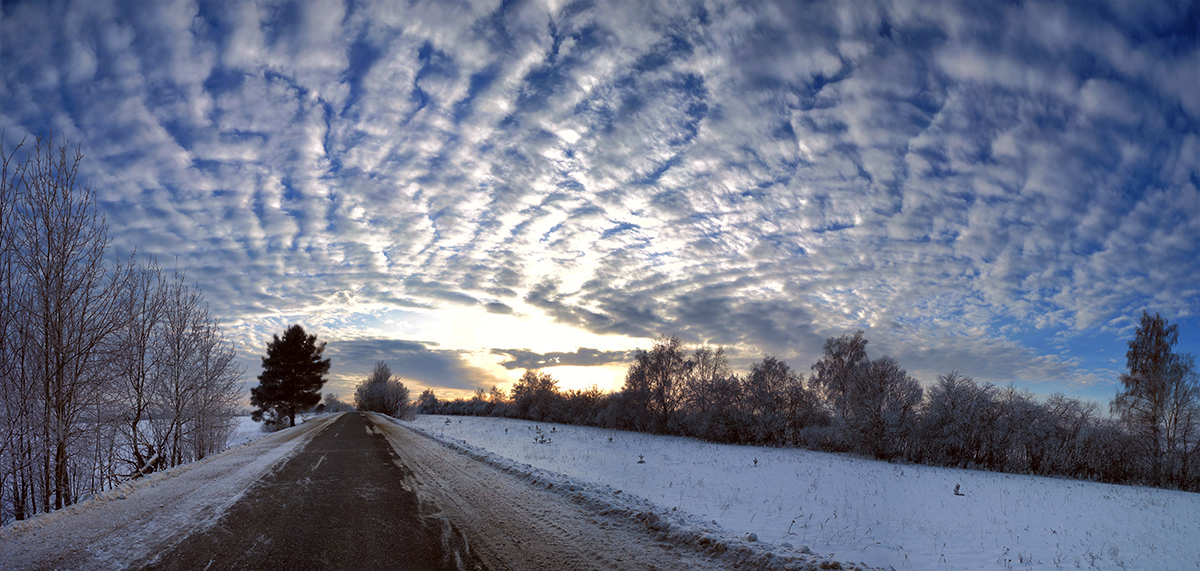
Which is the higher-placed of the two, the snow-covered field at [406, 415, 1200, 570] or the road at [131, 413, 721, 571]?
the road at [131, 413, 721, 571]

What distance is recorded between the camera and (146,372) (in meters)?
17.0

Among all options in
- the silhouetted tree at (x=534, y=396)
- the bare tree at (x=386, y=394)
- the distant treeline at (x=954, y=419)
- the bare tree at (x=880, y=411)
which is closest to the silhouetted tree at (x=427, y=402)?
the bare tree at (x=386, y=394)

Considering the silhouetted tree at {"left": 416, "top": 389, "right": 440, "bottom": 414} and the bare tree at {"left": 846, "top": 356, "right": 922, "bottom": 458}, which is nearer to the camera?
the bare tree at {"left": 846, "top": 356, "right": 922, "bottom": 458}

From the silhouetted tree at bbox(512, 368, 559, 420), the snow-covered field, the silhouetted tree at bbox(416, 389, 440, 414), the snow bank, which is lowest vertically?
the silhouetted tree at bbox(416, 389, 440, 414)

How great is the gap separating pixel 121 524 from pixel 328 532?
340 cm

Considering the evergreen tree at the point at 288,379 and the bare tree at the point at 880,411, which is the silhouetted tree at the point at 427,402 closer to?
the evergreen tree at the point at 288,379

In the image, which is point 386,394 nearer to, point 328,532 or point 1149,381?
point 328,532

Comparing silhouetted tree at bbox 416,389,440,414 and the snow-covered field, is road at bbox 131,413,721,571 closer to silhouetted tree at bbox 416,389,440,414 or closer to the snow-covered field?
the snow-covered field

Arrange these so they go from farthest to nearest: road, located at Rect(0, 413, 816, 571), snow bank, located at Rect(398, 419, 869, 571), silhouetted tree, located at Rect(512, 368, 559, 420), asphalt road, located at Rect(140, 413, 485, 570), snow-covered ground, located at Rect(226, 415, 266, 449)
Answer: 1. silhouetted tree, located at Rect(512, 368, 559, 420)
2. snow-covered ground, located at Rect(226, 415, 266, 449)
3. snow bank, located at Rect(398, 419, 869, 571)
4. road, located at Rect(0, 413, 816, 571)
5. asphalt road, located at Rect(140, 413, 485, 570)

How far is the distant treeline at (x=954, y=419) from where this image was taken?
25328 millimetres

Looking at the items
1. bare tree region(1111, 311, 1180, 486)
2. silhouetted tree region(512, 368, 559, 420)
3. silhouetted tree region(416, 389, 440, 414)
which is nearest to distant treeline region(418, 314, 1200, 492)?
bare tree region(1111, 311, 1180, 486)

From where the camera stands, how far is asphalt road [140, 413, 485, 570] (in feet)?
18.9

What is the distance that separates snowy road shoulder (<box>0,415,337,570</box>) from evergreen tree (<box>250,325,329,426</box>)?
3872 cm

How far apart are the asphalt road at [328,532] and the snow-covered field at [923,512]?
4407 mm
